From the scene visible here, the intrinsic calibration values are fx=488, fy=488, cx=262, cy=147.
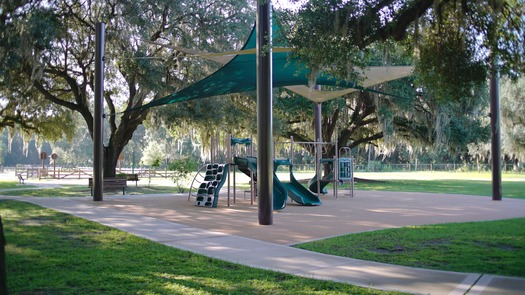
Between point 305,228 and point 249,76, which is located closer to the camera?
point 305,228

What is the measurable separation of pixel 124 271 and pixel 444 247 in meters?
3.61

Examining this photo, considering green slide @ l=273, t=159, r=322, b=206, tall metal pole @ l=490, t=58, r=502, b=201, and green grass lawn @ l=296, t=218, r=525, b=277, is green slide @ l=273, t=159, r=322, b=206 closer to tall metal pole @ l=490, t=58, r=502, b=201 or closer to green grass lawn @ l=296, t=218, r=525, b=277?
green grass lawn @ l=296, t=218, r=525, b=277

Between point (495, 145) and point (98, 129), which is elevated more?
point (98, 129)

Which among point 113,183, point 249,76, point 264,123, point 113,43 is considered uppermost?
point 113,43

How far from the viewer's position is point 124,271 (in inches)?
176

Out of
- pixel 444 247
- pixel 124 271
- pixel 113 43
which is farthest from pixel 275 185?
pixel 113 43

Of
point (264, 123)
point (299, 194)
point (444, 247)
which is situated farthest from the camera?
point (299, 194)

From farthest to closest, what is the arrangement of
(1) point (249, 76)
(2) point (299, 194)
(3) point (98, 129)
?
1. (3) point (98, 129)
2. (2) point (299, 194)
3. (1) point (249, 76)

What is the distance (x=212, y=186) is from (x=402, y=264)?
7403 mm

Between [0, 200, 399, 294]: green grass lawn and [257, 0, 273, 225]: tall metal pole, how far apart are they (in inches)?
A: 92.2

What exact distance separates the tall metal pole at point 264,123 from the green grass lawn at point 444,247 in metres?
1.80

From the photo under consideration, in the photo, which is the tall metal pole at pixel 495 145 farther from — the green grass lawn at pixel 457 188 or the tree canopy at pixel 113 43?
the tree canopy at pixel 113 43

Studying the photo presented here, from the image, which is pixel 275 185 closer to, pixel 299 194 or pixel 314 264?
pixel 299 194

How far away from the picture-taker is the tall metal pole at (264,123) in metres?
8.01
